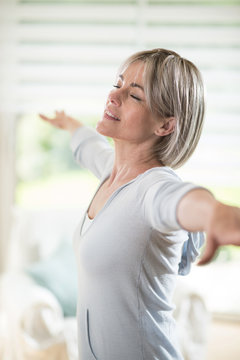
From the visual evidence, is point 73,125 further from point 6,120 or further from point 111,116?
point 6,120

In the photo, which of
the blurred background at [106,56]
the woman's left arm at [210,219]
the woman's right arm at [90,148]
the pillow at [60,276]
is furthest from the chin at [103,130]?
the blurred background at [106,56]

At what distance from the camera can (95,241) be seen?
42.6 inches

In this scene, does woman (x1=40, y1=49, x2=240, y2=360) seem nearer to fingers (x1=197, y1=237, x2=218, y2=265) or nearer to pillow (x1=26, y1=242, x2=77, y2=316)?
fingers (x1=197, y1=237, x2=218, y2=265)

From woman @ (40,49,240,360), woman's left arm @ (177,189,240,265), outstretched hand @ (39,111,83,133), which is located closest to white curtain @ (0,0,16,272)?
outstretched hand @ (39,111,83,133)

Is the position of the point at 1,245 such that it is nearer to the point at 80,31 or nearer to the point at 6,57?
the point at 6,57

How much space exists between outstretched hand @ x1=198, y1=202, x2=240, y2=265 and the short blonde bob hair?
1.33 ft

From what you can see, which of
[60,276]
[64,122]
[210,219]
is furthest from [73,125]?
[60,276]

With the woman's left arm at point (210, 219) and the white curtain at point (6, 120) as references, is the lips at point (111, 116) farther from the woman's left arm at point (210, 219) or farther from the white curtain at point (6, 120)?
the white curtain at point (6, 120)

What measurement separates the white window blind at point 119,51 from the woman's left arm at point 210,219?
2823 millimetres

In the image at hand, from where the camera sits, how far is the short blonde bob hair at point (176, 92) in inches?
42.7

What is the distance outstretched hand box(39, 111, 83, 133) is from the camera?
1.67m

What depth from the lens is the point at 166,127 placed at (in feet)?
3.76

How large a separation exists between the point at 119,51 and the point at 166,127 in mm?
2545

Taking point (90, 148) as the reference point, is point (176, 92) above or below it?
above
